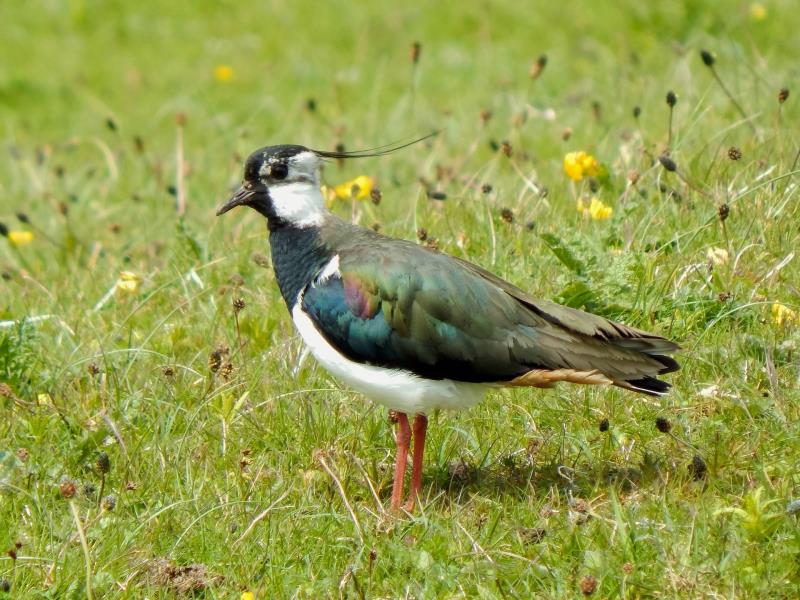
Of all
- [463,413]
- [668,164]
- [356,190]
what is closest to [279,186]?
[463,413]

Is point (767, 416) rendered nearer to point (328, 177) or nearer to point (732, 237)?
point (732, 237)

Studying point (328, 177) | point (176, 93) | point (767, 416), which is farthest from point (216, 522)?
point (176, 93)

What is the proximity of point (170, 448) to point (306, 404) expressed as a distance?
1.89 ft

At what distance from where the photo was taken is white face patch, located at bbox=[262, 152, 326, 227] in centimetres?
543

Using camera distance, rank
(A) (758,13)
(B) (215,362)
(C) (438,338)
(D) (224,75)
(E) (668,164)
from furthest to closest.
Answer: (D) (224,75)
(A) (758,13)
(E) (668,164)
(B) (215,362)
(C) (438,338)

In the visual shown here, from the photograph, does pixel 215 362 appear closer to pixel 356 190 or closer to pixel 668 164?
pixel 356 190

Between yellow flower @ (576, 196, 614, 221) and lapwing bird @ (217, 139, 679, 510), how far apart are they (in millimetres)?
1469

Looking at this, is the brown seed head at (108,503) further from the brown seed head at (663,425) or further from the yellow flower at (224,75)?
the yellow flower at (224,75)

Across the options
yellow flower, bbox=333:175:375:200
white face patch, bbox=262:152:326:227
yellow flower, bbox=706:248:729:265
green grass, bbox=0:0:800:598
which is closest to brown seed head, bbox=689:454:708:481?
green grass, bbox=0:0:800:598

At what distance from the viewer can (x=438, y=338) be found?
4.84 meters

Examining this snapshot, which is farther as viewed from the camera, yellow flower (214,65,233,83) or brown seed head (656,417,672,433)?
yellow flower (214,65,233,83)

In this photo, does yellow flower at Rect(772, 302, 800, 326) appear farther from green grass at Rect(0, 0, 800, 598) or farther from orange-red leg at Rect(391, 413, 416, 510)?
orange-red leg at Rect(391, 413, 416, 510)

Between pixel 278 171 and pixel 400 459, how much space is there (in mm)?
1324

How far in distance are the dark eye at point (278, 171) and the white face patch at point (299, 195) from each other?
0.02 m
